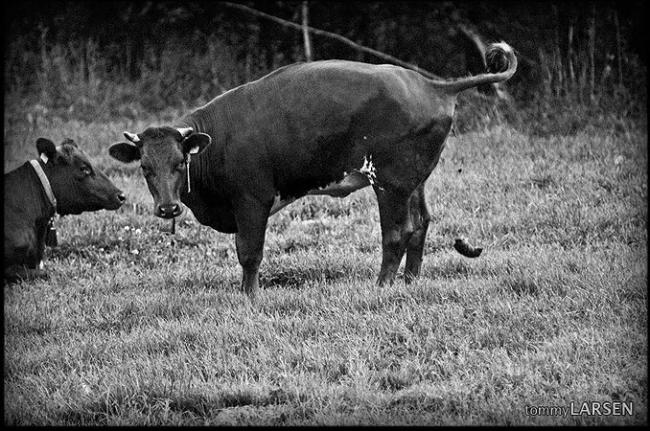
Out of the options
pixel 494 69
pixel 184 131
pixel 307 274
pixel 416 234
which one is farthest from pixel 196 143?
pixel 494 69

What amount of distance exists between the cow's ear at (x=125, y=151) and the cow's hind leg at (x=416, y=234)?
2.28 m

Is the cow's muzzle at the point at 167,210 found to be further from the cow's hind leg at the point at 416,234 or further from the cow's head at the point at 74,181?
the cow's hind leg at the point at 416,234

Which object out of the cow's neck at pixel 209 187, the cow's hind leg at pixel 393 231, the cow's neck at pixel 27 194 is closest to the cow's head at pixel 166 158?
the cow's neck at pixel 209 187

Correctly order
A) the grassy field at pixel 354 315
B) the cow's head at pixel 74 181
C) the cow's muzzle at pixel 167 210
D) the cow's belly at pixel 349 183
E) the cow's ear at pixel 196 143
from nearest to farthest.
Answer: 1. the grassy field at pixel 354 315
2. the cow's muzzle at pixel 167 210
3. the cow's ear at pixel 196 143
4. the cow's belly at pixel 349 183
5. the cow's head at pixel 74 181

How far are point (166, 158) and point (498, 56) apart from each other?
9.74ft

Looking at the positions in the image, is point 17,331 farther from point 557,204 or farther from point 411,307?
point 557,204

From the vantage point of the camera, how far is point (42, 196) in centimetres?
796

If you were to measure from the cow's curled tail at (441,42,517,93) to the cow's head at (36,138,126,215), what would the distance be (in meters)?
3.13

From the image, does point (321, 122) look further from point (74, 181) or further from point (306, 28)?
point (306, 28)

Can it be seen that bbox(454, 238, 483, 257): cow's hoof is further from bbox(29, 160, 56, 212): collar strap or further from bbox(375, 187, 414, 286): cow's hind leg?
bbox(29, 160, 56, 212): collar strap

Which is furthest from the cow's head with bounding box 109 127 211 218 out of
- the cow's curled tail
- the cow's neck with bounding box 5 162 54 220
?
the cow's curled tail

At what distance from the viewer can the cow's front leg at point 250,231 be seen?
7.25m

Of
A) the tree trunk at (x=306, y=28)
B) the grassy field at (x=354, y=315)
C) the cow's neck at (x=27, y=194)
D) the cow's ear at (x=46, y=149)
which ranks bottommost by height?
the grassy field at (x=354, y=315)

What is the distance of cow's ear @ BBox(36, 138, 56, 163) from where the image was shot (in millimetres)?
7793
